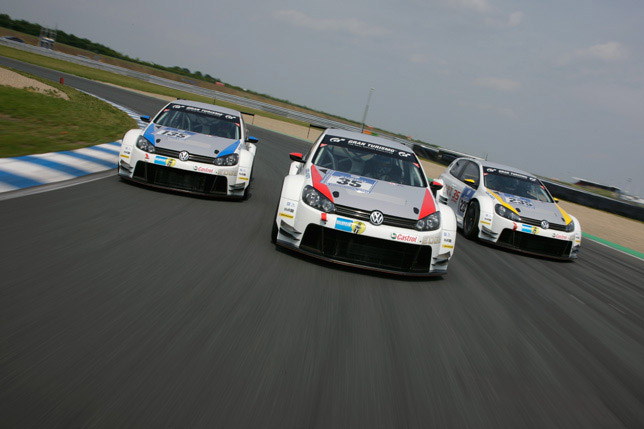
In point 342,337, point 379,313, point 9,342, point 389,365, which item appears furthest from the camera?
point 379,313

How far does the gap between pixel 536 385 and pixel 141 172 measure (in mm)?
5666

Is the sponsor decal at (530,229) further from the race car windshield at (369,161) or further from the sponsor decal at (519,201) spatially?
the race car windshield at (369,161)

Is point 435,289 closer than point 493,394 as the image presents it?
No

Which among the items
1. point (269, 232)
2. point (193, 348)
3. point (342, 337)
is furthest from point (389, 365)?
point (269, 232)

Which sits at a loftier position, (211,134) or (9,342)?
(211,134)

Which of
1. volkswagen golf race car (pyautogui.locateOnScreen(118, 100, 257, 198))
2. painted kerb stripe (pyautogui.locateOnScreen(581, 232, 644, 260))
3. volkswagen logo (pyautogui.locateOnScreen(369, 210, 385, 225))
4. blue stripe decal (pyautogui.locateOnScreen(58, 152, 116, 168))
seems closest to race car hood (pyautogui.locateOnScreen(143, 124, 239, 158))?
volkswagen golf race car (pyautogui.locateOnScreen(118, 100, 257, 198))

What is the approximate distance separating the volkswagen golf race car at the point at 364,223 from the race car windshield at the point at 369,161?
0.85 feet

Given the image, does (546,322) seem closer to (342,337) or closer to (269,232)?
(342,337)

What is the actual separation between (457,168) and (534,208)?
104 inches

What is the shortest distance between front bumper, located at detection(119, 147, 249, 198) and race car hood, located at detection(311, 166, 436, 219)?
1.89 meters

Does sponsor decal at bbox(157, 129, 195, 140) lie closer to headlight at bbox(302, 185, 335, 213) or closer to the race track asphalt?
the race track asphalt

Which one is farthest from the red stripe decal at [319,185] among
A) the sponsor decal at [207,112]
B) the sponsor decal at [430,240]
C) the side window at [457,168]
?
the side window at [457,168]

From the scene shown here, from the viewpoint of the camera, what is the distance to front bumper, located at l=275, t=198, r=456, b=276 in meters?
4.67

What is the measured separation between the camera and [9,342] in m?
2.47
